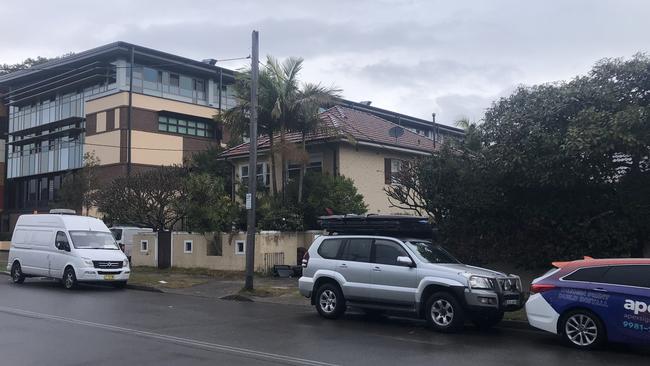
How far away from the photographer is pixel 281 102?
2364 cm

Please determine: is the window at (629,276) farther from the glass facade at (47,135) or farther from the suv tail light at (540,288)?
the glass facade at (47,135)

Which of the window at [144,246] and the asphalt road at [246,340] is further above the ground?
the window at [144,246]

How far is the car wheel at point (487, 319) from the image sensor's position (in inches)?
441

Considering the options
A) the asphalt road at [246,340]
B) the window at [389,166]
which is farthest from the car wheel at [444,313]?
the window at [389,166]

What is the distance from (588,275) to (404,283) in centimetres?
334

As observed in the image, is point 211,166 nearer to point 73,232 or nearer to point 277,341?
point 73,232

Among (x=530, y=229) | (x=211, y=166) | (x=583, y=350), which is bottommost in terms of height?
(x=583, y=350)

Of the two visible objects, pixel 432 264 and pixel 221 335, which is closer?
pixel 221 335

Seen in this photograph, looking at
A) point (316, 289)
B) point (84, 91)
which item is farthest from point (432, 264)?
point (84, 91)

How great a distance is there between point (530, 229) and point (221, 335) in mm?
8294

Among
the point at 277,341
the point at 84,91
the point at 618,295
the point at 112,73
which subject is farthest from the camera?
the point at 84,91

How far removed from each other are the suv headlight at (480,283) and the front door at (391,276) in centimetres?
108

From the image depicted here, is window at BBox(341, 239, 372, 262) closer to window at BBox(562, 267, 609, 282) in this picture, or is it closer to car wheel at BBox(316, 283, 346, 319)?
car wheel at BBox(316, 283, 346, 319)

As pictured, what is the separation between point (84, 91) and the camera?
46.4 metres
